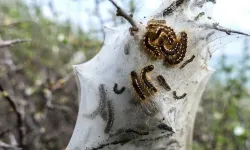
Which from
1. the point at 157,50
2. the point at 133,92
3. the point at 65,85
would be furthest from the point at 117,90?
the point at 65,85

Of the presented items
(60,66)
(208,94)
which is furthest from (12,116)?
(208,94)

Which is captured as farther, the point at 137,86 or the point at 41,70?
the point at 41,70

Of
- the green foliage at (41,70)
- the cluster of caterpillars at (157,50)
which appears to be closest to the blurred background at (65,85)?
the green foliage at (41,70)

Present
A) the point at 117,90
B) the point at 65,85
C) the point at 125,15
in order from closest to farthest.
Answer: the point at 125,15 < the point at 117,90 < the point at 65,85

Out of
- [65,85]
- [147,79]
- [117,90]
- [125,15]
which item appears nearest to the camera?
[125,15]

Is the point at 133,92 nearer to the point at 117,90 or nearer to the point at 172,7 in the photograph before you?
the point at 117,90

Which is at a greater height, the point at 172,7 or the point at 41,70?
the point at 172,7
